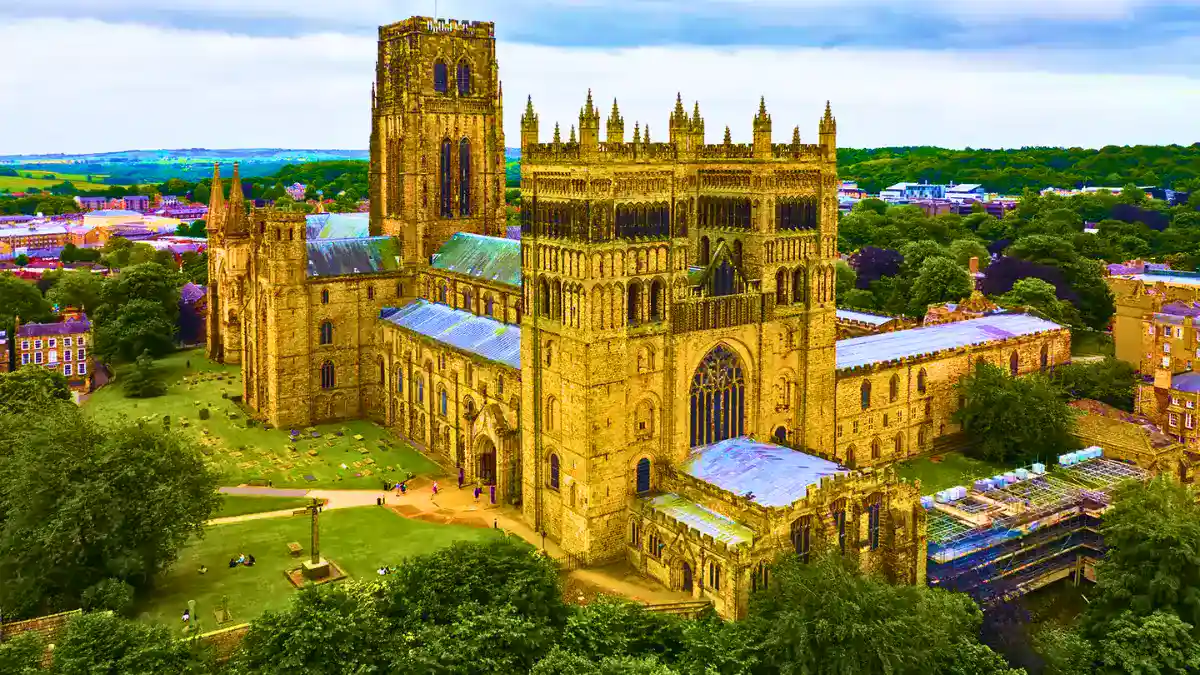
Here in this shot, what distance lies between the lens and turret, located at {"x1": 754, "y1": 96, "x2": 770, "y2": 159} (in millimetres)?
64000

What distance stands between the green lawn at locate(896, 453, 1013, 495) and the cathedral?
194cm

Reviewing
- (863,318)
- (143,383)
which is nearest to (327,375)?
(143,383)

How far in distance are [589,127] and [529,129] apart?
19.8ft

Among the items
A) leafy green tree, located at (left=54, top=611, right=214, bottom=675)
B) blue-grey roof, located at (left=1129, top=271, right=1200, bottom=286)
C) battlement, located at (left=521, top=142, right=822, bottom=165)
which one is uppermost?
battlement, located at (left=521, top=142, right=822, bottom=165)

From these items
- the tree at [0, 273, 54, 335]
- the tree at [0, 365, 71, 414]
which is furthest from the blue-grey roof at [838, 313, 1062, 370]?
the tree at [0, 273, 54, 335]

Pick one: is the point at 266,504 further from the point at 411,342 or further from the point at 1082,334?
the point at 1082,334

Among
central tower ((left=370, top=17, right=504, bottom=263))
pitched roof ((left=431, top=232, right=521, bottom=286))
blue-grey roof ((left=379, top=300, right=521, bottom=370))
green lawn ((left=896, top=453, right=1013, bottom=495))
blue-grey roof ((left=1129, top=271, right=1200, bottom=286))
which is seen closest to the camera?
green lawn ((left=896, top=453, right=1013, bottom=495))

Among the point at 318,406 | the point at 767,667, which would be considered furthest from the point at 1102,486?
the point at 318,406

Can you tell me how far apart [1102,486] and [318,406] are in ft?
217

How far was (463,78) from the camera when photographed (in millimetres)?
95250

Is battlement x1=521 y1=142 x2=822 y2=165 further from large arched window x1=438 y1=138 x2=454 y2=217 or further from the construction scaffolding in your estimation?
large arched window x1=438 y1=138 x2=454 y2=217

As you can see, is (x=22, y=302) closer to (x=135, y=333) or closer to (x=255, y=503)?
(x=135, y=333)

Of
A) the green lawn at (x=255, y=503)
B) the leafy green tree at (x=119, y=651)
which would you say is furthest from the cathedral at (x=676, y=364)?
the leafy green tree at (x=119, y=651)

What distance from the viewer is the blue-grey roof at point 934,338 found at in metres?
78.1
